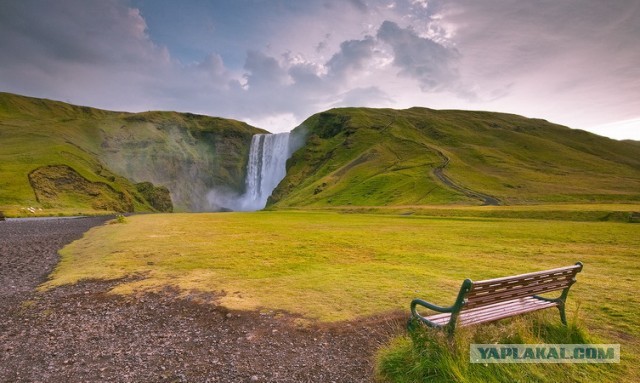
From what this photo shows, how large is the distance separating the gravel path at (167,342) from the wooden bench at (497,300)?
2.04 metres

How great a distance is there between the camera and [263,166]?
7156 inches

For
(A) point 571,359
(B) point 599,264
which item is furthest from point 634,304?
Result: (B) point 599,264

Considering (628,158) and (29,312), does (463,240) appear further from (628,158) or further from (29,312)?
(628,158)

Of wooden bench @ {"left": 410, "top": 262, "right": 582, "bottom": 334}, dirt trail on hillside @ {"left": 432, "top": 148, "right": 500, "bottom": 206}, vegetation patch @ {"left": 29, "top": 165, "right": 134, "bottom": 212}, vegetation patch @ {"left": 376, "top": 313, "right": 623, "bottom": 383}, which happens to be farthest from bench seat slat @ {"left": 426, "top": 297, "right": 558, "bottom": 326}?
vegetation patch @ {"left": 29, "top": 165, "right": 134, "bottom": 212}

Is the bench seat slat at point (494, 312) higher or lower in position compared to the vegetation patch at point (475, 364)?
higher

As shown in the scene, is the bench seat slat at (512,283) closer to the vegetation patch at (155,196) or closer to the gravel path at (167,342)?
the gravel path at (167,342)

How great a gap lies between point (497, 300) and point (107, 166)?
6740 inches

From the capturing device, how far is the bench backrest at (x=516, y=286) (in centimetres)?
616

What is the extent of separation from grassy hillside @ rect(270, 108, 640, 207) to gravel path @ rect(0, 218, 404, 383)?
87916mm

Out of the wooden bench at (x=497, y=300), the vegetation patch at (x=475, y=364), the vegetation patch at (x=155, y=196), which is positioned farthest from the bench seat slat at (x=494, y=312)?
the vegetation patch at (x=155, y=196)

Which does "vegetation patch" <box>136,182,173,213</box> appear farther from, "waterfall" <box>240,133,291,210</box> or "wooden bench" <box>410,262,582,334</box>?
"wooden bench" <box>410,262,582,334</box>

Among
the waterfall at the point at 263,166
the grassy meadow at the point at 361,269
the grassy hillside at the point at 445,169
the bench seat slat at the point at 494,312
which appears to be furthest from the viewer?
the waterfall at the point at 263,166

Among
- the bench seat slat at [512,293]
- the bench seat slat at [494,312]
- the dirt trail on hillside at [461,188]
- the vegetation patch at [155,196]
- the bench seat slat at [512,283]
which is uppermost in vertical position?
the dirt trail on hillside at [461,188]

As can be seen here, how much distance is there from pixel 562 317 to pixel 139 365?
9726 millimetres
